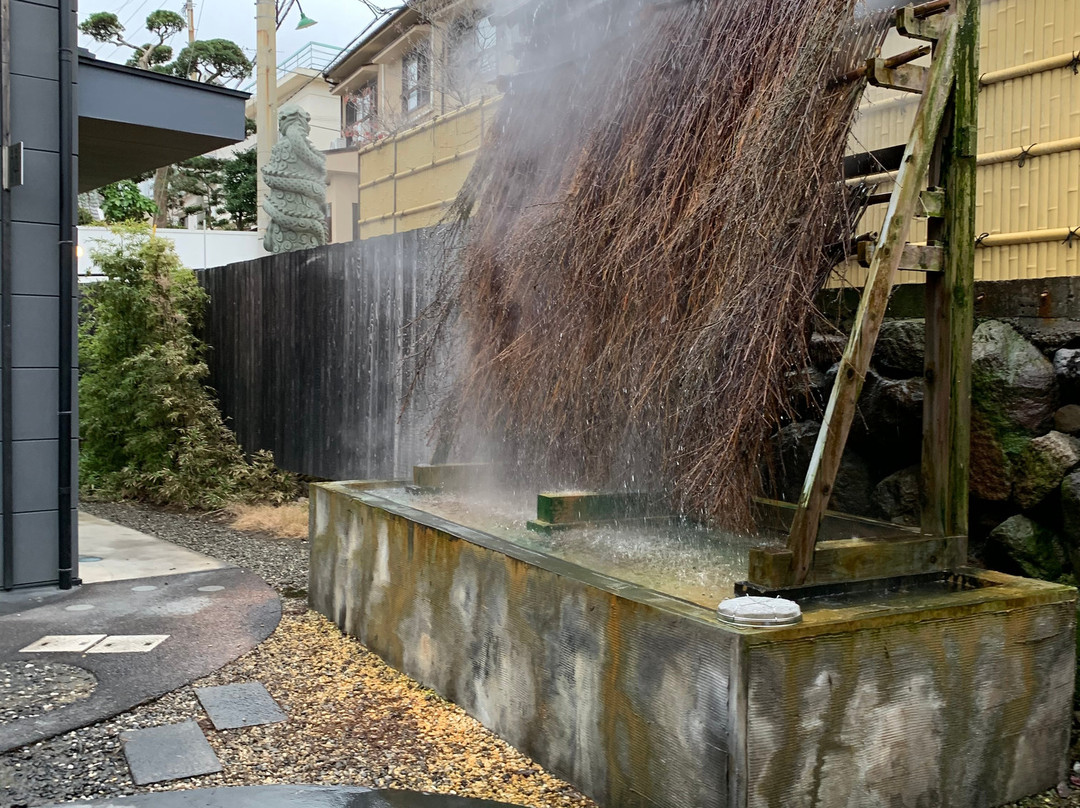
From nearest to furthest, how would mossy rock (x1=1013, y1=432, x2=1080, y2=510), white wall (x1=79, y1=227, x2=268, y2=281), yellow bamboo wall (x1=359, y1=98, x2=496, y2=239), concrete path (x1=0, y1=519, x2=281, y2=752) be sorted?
mossy rock (x1=1013, y1=432, x2=1080, y2=510) → concrete path (x1=0, y1=519, x2=281, y2=752) → yellow bamboo wall (x1=359, y1=98, x2=496, y2=239) → white wall (x1=79, y1=227, x2=268, y2=281)

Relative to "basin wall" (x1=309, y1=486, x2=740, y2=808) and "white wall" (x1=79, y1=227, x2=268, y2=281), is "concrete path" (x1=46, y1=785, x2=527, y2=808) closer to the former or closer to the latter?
"basin wall" (x1=309, y1=486, x2=740, y2=808)

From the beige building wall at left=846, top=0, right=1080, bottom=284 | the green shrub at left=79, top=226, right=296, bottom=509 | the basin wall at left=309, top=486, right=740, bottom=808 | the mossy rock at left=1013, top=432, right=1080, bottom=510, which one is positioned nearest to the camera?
the basin wall at left=309, top=486, right=740, bottom=808

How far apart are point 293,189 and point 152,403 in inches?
234

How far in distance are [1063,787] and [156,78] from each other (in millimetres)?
6530

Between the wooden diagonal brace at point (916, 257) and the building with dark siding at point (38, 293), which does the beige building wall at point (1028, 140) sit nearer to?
the wooden diagonal brace at point (916, 257)

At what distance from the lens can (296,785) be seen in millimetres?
3152

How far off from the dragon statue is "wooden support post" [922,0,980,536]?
12.5 meters

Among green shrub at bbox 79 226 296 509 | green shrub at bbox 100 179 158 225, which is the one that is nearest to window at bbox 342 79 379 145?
green shrub at bbox 79 226 296 509

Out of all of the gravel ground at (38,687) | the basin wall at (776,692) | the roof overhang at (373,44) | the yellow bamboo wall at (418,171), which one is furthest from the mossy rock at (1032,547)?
the roof overhang at (373,44)

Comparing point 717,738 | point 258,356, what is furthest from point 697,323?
point 258,356

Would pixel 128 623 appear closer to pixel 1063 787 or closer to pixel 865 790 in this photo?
pixel 865 790

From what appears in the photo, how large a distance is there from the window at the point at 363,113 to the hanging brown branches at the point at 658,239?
11105 mm

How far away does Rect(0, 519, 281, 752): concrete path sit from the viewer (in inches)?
153

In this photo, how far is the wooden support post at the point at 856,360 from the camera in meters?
2.78
